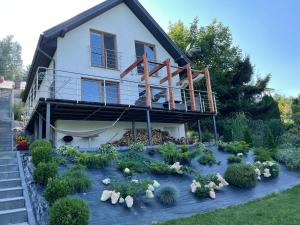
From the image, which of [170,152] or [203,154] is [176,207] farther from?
[203,154]

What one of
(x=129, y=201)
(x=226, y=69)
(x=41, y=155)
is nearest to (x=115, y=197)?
(x=129, y=201)

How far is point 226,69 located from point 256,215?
21641 mm

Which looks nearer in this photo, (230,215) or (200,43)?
(230,215)

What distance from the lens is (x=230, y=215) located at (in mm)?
6414

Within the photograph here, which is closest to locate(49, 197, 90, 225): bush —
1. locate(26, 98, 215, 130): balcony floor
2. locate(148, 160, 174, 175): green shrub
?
locate(148, 160, 174, 175): green shrub

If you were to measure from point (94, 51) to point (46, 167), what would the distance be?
974cm

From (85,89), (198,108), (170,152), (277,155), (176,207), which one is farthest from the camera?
(198,108)

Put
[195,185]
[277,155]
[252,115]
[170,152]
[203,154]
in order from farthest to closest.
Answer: [252,115], [277,155], [203,154], [170,152], [195,185]

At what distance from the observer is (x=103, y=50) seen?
51.9 ft

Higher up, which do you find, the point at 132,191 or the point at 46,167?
the point at 46,167

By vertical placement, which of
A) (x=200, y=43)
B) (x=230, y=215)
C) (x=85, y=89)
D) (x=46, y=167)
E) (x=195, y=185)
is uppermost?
(x=200, y=43)

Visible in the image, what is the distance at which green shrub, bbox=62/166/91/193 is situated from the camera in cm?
677

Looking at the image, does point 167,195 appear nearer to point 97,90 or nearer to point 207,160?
point 207,160

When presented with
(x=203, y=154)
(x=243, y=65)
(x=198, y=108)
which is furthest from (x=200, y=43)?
(x=203, y=154)
